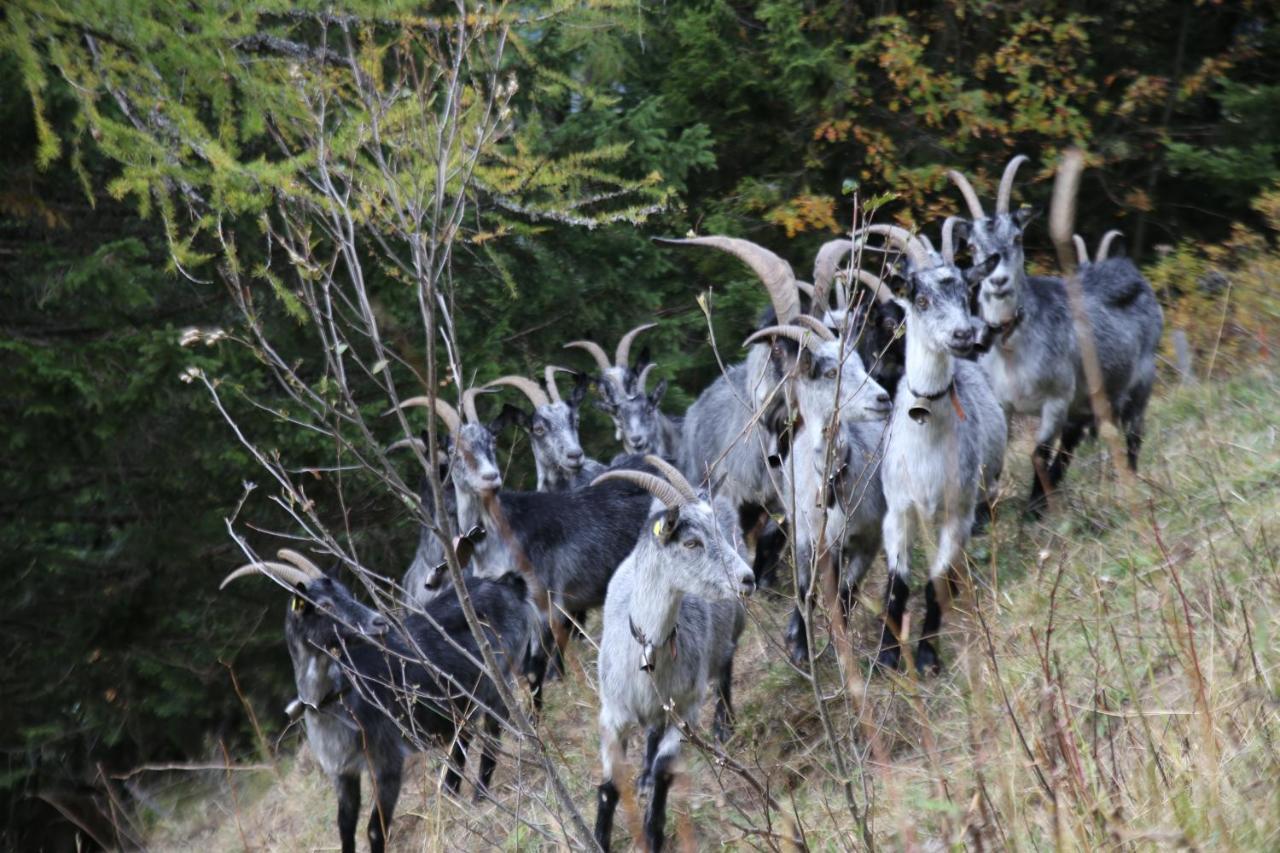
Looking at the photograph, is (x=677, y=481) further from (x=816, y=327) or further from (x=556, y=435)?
(x=556, y=435)

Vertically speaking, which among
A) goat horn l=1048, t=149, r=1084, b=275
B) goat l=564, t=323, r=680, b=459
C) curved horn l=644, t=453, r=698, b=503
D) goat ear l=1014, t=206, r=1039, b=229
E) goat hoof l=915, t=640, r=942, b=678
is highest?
goat horn l=1048, t=149, r=1084, b=275

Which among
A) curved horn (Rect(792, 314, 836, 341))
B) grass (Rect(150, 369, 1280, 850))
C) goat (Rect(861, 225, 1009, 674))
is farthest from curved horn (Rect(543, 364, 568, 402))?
goat (Rect(861, 225, 1009, 674))

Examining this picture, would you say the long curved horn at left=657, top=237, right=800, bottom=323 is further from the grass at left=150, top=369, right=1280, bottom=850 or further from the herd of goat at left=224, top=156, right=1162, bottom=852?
the grass at left=150, top=369, right=1280, bottom=850

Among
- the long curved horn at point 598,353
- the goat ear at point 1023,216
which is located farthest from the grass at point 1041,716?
the long curved horn at point 598,353

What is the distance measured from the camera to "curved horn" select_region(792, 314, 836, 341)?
6715mm

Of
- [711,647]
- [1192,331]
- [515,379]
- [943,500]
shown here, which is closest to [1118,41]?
[1192,331]

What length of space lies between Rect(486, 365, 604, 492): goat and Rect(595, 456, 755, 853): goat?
3.50 metres

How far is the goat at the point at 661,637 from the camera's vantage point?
5.36 metres

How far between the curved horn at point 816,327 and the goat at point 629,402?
3034 mm

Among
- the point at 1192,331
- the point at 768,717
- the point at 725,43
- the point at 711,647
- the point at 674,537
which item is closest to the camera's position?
the point at 674,537

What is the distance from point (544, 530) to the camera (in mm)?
8203

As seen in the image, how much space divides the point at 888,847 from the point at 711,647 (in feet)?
7.24

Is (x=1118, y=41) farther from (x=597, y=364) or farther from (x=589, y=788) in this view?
(x=589, y=788)

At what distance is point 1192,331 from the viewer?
38.7 feet
